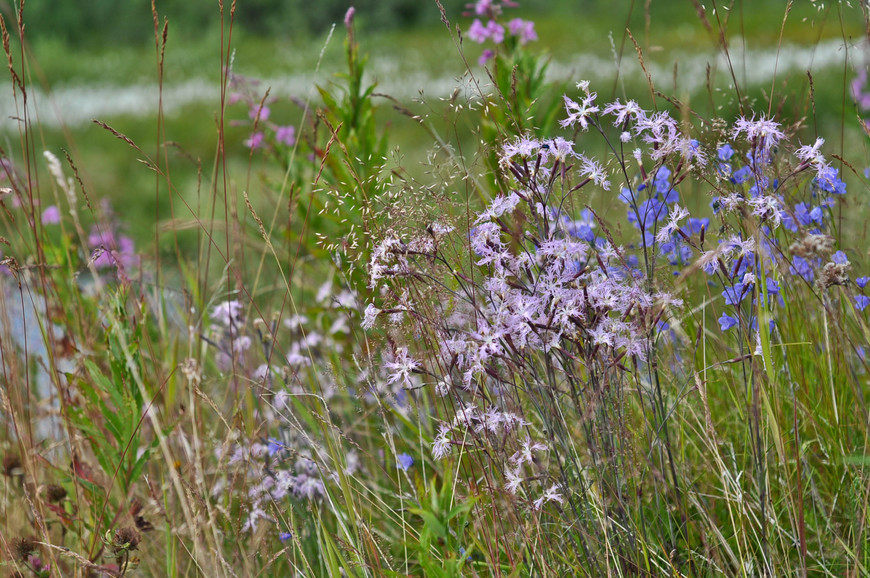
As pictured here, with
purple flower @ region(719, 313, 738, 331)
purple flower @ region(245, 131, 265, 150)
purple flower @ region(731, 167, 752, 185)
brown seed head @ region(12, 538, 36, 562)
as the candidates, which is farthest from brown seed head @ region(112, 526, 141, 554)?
purple flower @ region(731, 167, 752, 185)

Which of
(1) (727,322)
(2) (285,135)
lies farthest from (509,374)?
(2) (285,135)

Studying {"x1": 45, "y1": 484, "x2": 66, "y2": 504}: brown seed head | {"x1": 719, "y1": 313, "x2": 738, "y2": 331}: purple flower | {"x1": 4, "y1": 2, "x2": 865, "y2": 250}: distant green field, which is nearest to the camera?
{"x1": 719, "y1": 313, "x2": 738, "y2": 331}: purple flower

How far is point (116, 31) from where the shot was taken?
19078 millimetres

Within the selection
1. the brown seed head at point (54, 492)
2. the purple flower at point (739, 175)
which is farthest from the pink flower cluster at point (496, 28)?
the brown seed head at point (54, 492)

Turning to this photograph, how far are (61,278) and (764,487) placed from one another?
2218 millimetres

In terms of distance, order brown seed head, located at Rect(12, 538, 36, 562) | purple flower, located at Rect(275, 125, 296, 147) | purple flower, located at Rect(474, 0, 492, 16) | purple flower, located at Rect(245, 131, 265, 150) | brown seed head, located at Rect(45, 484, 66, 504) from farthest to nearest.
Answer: purple flower, located at Rect(275, 125, 296, 147)
purple flower, located at Rect(474, 0, 492, 16)
purple flower, located at Rect(245, 131, 265, 150)
brown seed head, located at Rect(45, 484, 66, 504)
brown seed head, located at Rect(12, 538, 36, 562)

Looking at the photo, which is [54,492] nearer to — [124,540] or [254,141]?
[124,540]

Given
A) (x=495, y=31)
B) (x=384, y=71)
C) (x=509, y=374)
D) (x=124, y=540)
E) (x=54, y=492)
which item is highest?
(x=495, y=31)

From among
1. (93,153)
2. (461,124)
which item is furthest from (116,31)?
(461,124)

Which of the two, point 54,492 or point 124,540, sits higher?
point 124,540

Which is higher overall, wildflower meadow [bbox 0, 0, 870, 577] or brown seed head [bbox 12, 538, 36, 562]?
wildflower meadow [bbox 0, 0, 870, 577]

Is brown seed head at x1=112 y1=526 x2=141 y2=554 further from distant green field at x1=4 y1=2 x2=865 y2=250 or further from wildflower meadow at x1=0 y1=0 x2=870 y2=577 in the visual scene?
distant green field at x1=4 y1=2 x2=865 y2=250

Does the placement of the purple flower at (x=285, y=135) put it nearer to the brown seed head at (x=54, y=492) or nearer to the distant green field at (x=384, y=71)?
the distant green field at (x=384, y=71)

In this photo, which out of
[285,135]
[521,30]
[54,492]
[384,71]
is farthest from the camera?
[384,71]
